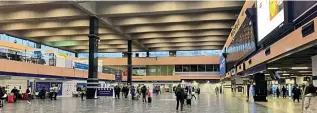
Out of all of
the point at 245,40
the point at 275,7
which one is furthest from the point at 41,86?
the point at 275,7

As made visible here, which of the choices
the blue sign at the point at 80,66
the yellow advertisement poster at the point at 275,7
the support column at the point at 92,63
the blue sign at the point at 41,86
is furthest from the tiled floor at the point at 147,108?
the blue sign at the point at 80,66

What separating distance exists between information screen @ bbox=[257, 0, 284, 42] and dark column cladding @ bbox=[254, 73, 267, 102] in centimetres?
1117

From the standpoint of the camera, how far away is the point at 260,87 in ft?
90.2

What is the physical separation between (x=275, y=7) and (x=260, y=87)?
1609cm

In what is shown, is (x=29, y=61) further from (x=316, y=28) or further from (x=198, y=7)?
(x=316, y=28)

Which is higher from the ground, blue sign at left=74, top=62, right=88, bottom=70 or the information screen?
the information screen

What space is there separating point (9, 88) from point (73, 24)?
34.8 ft

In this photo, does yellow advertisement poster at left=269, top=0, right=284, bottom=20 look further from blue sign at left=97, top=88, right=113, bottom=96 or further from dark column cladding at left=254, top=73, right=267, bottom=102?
blue sign at left=97, top=88, right=113, bottom=96

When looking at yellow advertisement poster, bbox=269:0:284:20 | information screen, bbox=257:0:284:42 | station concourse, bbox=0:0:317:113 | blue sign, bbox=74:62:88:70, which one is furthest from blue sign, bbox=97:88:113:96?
yellow advertisement poster, bbox=269:0:284:20

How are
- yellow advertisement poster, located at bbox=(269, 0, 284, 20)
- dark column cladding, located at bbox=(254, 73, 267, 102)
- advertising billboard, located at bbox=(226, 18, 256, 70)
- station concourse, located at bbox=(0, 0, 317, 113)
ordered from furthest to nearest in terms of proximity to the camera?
dark column cladding, located at bbox=(254, 73, 267, 102) < advertising billboard, located at bbox=(226, 18, 256, 70) < station concourse, located at bbox=(0, 0, 317, 113) < yellow advertisement poster, located at bbox=(269, 0, 284, 20)

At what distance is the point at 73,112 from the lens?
17.6 metres

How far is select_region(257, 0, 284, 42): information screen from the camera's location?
1185cm

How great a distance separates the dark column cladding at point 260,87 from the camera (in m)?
26.8

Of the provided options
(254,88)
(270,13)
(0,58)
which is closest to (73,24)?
(0,58)
